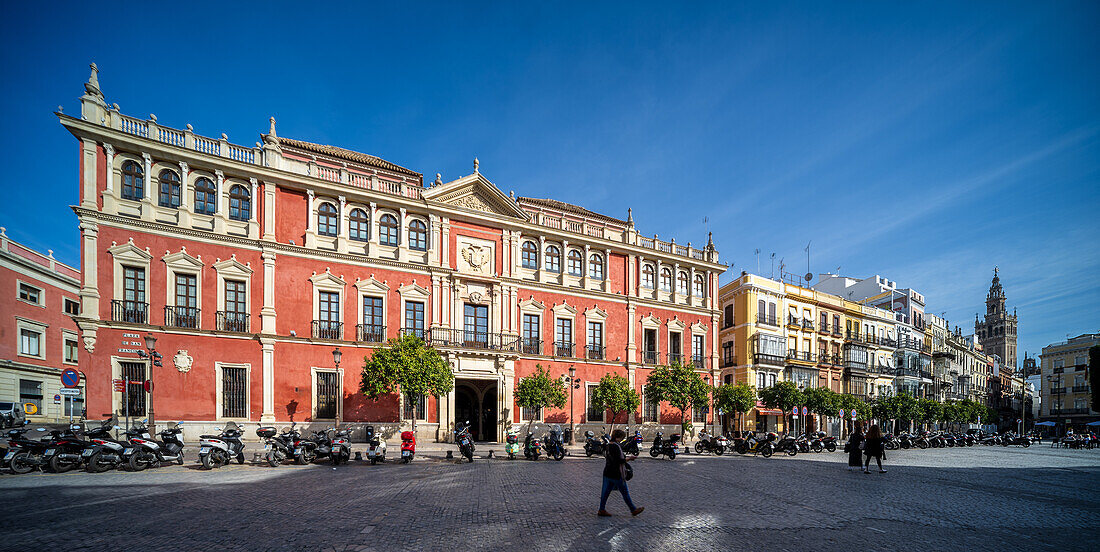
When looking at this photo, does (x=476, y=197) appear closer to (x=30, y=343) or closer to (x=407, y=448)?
(x=407, y=448)

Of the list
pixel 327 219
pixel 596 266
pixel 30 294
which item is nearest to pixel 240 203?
pixel 327 219

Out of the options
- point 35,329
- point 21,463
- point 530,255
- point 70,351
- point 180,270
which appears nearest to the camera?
point 21,463

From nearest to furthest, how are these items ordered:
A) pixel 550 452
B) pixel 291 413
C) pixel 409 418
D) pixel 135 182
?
pixel 550 452 < pixel 135 182 < pixel 291 413 < pixel 409 418

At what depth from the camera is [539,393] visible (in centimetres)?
2956

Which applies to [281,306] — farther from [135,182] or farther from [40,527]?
[40,527]

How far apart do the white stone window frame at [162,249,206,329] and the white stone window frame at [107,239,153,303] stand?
631mm

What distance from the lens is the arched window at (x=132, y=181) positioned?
23219mm

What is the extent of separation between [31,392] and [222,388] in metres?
18.0

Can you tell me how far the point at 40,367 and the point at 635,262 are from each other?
125 feet

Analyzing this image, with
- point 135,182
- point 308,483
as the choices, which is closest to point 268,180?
point 135,182

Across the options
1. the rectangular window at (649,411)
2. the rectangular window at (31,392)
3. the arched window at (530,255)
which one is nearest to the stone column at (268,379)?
the arched window at (530,255)

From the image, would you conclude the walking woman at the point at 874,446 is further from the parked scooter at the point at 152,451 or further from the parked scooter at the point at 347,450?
the parked scooter at the point at 152,451

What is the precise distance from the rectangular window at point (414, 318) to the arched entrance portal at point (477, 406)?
419 cm

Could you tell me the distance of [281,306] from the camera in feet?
84.6
